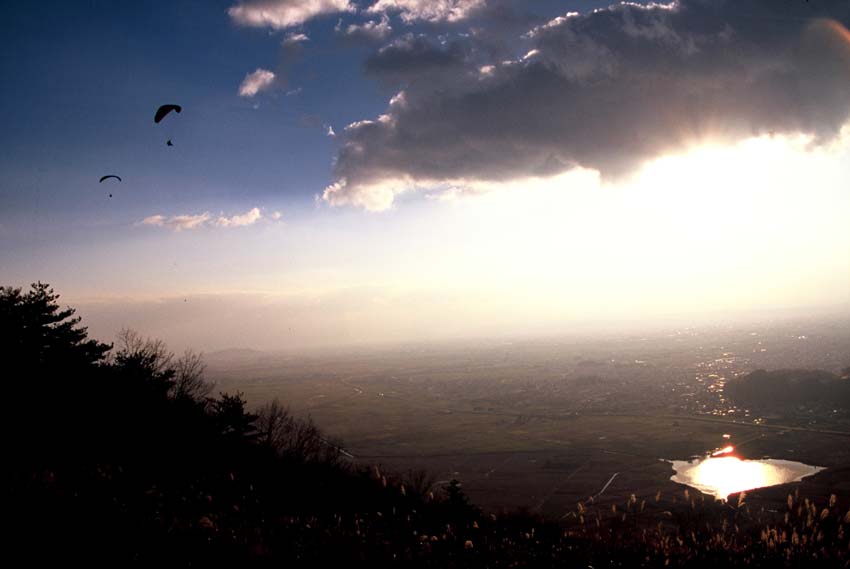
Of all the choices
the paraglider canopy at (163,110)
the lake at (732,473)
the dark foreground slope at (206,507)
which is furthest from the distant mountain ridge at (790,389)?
the paraglider canopy at (163,110)

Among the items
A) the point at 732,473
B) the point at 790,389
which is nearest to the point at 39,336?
the point at 732,473

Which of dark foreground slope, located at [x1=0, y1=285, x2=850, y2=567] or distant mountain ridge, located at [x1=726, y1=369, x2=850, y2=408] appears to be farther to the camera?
distant mountain ridge, located at [x1=726, y1=369, x2=850, y2=408]

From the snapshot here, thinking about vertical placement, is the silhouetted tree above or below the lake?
above

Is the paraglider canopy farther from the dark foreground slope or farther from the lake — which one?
the lake

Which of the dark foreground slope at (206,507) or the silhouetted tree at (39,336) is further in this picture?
the silhouetted tree at (39,336)

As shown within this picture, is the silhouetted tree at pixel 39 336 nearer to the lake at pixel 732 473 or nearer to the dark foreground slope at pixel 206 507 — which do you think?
the dark foreground slope at pixel 206 507

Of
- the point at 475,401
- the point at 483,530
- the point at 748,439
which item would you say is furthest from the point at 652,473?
the point at 475,401

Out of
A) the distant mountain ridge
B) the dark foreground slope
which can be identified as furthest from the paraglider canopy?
the distant mountain ridge

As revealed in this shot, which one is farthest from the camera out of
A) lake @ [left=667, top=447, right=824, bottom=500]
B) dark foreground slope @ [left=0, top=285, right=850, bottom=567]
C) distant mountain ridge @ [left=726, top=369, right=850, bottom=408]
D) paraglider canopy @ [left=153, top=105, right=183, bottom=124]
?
distant mountain ridge @ [left=726, top=369, right=850, bottom=408]

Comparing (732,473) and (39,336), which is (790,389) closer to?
(732,473)
